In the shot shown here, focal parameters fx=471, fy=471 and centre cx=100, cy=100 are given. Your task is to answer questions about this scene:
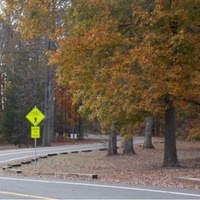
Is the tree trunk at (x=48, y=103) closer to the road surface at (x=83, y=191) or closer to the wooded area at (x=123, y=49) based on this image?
the wooded area at (x=123, y=49)

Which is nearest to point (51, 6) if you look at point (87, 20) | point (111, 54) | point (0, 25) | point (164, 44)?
point (87, 20)

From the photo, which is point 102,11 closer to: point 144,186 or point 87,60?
point 87,60

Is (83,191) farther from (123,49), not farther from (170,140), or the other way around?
(170,140)

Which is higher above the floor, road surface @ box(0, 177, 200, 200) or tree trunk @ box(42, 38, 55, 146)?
tree trunk @ box(42, 38, 55, 146)

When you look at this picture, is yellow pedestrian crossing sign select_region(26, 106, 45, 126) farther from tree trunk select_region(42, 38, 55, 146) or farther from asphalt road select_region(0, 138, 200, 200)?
tree trunk select_region(42, 38, 55, 146)

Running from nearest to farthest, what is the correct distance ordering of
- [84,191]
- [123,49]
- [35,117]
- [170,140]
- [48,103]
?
1. [84,191]
2. [123,49]
3. [170,140]
4. [35,117]
5. [48,103]

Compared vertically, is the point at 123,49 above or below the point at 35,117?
above

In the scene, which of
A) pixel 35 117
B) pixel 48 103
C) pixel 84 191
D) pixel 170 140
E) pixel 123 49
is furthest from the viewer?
pixel 48 103

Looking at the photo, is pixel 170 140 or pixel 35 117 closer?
pixel 170 140

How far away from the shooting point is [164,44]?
15664 mm

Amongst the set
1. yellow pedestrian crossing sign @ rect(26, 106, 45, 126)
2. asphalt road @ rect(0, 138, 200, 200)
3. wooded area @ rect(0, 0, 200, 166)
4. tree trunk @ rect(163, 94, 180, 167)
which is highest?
wooded area @ rect(0, 0, 200, 166)

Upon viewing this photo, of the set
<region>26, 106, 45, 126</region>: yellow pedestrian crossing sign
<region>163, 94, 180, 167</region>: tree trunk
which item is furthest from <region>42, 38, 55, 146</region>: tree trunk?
<region>163, 94, 180, 167</region>: tree trunk

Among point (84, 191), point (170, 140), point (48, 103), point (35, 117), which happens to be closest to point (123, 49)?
point (170, 140)

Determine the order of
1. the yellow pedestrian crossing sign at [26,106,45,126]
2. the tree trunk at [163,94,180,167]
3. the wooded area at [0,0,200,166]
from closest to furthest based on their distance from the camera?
the wooded area at [0,0,200,166]
the tree trunk at [163,94,180,167]
the yellow pedestrian crossing sign at [26,106,45,126]
